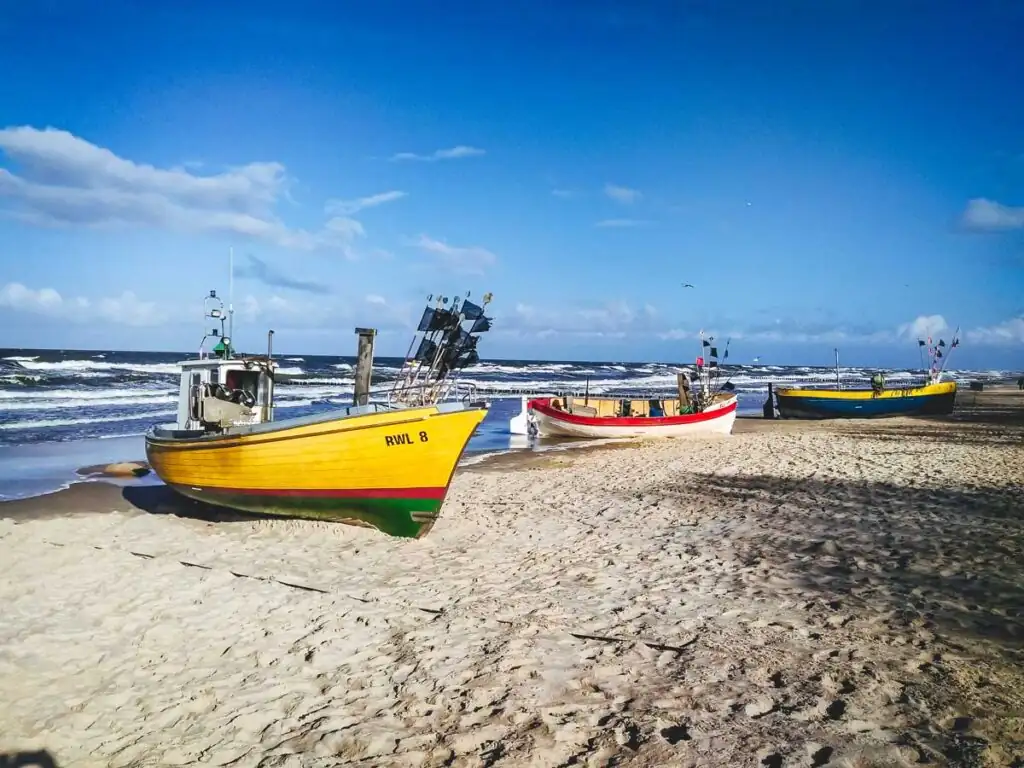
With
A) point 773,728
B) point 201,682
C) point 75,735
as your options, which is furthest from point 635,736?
point 75,735

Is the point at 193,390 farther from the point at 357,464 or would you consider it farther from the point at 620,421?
the point at 620,421

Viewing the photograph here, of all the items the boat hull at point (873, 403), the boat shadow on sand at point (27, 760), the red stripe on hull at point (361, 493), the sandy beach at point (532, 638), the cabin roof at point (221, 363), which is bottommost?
the boat shadow on sand at point (27, 760)

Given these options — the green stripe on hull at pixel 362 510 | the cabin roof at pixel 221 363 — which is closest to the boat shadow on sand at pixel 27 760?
the green stripe on hull at pixel 362 510

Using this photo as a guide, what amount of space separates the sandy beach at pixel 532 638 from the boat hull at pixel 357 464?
0.45 metres

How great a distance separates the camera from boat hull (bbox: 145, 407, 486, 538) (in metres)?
9.88

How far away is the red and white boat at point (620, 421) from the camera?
2470cm

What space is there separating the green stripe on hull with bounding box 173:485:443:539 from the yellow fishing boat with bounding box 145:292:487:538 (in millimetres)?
15

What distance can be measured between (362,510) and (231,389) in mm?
3887

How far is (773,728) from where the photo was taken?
173 inches

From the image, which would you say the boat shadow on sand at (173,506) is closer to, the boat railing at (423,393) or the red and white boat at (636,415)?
the boat railing at (423,393)

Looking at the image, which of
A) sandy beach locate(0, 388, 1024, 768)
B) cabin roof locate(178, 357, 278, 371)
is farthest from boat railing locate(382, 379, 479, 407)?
cabin roof locate(178, 357, 278, 371)

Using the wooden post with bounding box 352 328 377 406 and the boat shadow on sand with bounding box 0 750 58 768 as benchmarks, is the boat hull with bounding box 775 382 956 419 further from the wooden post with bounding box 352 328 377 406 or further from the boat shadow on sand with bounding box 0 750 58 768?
the boat shadow on sand with bounding box 0 750 58 768

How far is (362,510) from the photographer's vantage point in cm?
1027

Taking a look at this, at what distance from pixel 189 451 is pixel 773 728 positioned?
9871 millimetres
